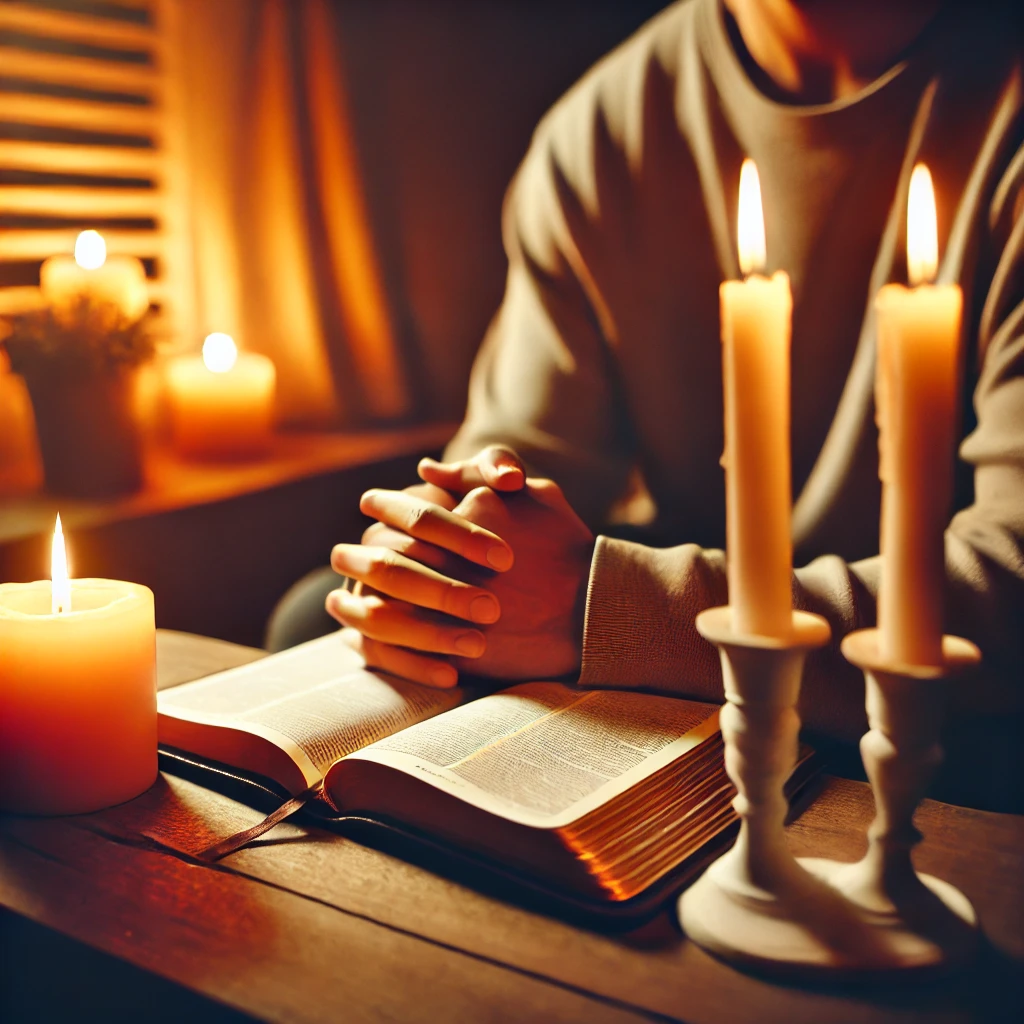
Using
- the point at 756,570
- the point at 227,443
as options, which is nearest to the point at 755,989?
the point at 756,570

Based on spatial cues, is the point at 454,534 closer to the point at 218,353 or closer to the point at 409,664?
Result: the point at 409,664

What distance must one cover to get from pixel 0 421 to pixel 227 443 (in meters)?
0.33

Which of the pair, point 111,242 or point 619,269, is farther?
point 111,242

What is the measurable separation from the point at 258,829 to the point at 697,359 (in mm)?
802

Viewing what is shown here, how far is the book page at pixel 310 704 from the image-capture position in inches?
26.3

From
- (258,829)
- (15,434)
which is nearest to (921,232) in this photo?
(258,829)

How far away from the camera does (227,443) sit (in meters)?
1.67

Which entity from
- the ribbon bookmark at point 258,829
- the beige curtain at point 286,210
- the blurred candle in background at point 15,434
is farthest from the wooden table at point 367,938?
the beige curtain at point 286,210

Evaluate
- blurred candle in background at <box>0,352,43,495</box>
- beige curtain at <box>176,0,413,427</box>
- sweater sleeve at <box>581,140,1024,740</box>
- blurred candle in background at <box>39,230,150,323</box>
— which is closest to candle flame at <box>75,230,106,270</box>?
blurred candle in background at <box>39,230,150,323</box>

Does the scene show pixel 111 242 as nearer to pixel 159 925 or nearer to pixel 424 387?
pixel 424 387

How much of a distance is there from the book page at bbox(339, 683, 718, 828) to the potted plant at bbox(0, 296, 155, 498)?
86 centimetres

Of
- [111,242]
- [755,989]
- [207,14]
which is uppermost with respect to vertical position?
[207,14]

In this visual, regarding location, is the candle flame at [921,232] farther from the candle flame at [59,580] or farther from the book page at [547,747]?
the candle flame at [59,580]

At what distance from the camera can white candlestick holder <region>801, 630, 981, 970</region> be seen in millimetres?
456
